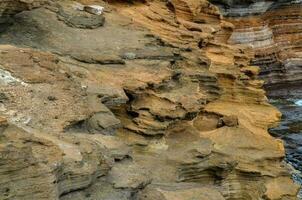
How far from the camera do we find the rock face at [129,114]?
612 centimetres

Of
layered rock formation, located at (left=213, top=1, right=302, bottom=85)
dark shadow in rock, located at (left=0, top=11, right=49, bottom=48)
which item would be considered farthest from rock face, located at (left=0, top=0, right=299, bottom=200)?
layered rock formation, located at (left=213, top=1, right=302, bottom=85)

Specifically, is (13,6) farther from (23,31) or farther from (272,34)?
(272,34)

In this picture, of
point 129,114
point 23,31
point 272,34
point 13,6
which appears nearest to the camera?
point 13,6

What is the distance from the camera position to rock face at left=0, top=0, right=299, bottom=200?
6.12 metres

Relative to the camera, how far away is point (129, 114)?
9695 mm

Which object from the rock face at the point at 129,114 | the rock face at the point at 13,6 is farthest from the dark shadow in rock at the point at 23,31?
the rock face at the point at 13,6

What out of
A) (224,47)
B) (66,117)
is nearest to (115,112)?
(66,117)

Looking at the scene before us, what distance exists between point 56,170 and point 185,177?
4.04 m

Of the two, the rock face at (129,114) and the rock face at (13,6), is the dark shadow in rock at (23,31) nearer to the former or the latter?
the rock face at (129,114)

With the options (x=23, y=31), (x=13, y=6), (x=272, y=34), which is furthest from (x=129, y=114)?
(x=272, y=34)

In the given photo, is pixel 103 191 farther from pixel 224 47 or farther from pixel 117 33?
pixel 224 47

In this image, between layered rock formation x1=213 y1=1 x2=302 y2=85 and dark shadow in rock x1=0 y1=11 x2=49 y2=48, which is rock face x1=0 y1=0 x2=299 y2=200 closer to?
dark shadow in rock x1=0 y1=11 x2=49 y2=48

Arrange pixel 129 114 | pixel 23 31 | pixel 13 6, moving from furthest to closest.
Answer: pixel 23 31 < pixel 129 114 < pixel 13 6

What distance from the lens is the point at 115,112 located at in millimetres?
9586
